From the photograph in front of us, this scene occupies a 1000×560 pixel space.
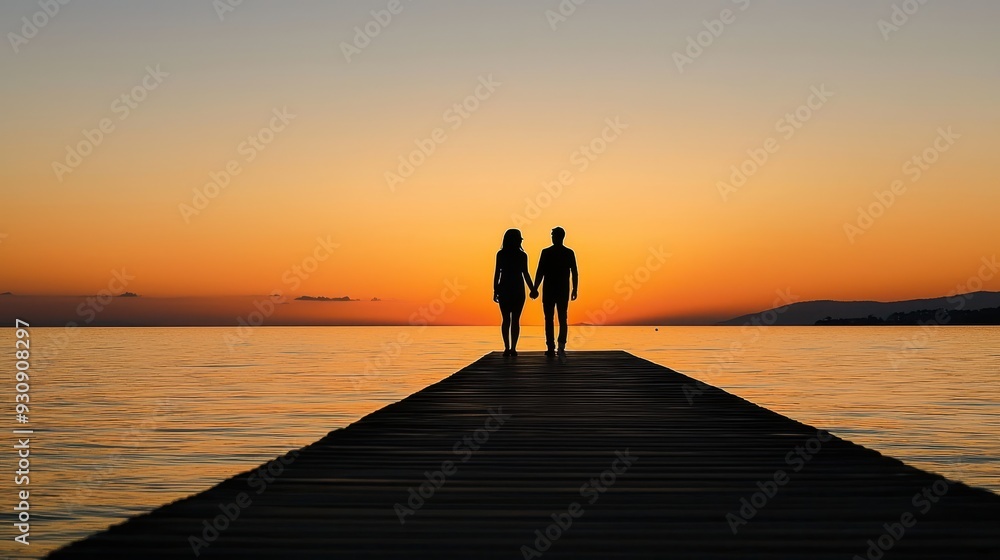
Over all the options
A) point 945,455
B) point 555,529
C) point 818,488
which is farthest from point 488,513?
point 945,455

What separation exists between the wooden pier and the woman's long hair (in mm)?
6799

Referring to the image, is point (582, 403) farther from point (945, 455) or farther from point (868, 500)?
point (945, 455)

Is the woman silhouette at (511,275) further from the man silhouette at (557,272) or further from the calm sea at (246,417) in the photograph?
the calm sea at (246,417)

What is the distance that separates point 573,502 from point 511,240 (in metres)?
9.91

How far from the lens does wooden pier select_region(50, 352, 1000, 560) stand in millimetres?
3703

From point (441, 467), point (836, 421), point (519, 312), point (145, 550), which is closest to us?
point (145, 550)

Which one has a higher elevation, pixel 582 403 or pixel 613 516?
pixel 582 403

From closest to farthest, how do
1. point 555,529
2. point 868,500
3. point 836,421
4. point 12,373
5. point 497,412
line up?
point 555,529 < point 868,500 < point 497,412 < point 836,421 < point 12,373

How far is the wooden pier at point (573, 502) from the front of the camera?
3.70 meters

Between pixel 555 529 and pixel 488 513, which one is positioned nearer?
pixel 555 529

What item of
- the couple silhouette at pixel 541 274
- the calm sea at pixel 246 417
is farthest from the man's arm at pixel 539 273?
the calm sea at pixel 246 417

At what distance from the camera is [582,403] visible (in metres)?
9.39

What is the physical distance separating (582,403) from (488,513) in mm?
5154

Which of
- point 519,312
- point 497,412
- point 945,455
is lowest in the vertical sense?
point 945,455
